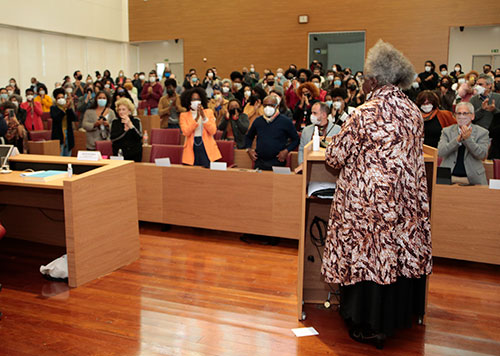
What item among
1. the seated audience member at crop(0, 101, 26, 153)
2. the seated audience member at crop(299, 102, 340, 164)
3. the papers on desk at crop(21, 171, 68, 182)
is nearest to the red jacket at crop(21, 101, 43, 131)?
the seated audience member at crop(0, 101, 26, 153)

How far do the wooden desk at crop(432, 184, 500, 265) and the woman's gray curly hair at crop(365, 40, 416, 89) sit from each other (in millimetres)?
1691

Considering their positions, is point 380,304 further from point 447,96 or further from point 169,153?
point 447,96

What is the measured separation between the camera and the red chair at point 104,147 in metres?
5.53

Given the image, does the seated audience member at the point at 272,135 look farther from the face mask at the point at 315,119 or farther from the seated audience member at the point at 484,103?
the seated audience member at the point at 484,103

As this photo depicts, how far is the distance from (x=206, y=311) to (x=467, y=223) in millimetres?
2371

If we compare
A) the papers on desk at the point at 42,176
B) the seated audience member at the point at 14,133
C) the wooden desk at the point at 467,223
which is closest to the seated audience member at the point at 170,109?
the seated audience member at the point at 14,133

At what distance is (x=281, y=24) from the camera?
14.8 m

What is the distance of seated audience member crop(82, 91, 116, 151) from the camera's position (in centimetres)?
667

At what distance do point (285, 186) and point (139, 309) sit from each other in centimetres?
188

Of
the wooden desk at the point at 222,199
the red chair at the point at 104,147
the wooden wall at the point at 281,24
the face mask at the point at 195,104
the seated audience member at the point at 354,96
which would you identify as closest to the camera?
the wooden desk at the point at 222,199

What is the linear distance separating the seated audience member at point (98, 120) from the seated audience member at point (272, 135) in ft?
8.90

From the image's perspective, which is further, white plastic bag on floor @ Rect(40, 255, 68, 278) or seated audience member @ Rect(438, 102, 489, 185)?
seated audience member @ Rect(438, 102, 489, 185)

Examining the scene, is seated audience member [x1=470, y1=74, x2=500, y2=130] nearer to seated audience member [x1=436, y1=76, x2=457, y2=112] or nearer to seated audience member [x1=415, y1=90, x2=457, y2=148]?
seated audience member [x1=415, y1=90, x2=457, y2=148]

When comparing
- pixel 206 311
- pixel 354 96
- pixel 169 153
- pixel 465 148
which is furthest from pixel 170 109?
pixel 206 311
